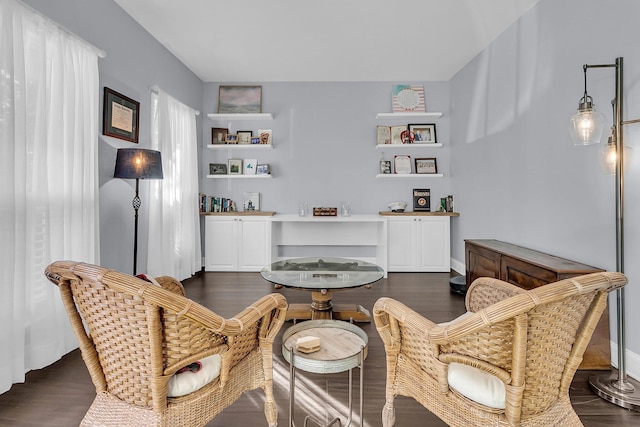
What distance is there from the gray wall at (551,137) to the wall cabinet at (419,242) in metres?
0.44

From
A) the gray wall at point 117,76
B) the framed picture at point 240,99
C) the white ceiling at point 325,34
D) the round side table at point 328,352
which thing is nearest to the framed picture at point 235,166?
the framed picture at point 240,99

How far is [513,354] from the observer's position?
40.3 inches

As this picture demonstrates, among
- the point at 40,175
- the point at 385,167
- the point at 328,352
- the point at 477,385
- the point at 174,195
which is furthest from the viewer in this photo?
the point at 385,167

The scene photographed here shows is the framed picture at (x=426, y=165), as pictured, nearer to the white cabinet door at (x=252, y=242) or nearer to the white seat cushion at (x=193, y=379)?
the white cabinet door at (x=252, y=242)

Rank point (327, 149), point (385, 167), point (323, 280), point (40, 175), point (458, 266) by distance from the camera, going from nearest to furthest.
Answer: point (40, 175), point (323, 280), point (458, 266), point (385, 167), point (327, 149)

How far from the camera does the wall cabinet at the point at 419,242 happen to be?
14.9 ft

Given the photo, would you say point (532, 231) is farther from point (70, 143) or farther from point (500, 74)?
point (70, 143)

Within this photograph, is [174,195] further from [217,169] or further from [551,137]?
[551,137]

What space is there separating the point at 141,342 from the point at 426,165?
15.1 ft

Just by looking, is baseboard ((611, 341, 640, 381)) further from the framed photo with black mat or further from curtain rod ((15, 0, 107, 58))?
curtain rod ((15, 0, 107, 58))

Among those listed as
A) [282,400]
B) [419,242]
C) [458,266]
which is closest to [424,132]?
Result: [419,242]

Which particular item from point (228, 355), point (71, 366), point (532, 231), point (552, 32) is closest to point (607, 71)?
point (552, 32)

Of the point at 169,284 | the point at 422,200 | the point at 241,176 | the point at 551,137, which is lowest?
the point at 169,284

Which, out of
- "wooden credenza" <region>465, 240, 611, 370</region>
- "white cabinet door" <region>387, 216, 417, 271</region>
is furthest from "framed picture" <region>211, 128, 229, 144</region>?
"wooden credenza" <region>465, 240, 611, 370</region>
